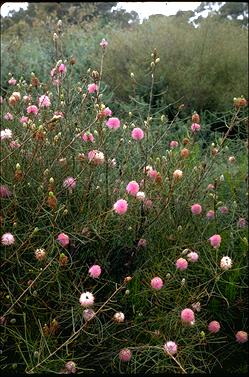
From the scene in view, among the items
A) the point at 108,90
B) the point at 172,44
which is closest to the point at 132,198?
the point at 108,90

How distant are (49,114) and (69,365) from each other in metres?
1.28

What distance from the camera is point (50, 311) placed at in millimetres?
2174

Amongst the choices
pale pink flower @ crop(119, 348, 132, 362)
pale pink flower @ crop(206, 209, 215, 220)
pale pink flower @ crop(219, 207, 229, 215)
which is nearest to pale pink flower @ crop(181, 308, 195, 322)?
pale pink flower @ crop(119, 348, 132, 362)

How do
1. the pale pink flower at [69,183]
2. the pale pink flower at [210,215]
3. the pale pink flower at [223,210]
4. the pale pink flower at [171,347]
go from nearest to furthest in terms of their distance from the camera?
1. the pale pink flower at [171,347]
2. the pale pink flower at [69,183]
3. the pale pink flower at [210,215]
4. the pale pink flower at [223,210]

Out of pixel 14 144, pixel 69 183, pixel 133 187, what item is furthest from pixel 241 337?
pixel 14 144

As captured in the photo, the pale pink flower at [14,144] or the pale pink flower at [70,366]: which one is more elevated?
the pale pink flower at [14,144]

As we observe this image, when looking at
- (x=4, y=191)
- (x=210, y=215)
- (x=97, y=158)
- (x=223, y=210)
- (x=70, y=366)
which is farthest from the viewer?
(x=223, y=210)

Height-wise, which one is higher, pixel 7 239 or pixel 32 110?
pixel 32 110

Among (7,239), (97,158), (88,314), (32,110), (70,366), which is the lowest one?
(70,366)

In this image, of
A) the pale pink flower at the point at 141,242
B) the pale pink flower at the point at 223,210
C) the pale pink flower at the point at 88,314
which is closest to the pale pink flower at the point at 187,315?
the pale pink flower at the point at 88,314

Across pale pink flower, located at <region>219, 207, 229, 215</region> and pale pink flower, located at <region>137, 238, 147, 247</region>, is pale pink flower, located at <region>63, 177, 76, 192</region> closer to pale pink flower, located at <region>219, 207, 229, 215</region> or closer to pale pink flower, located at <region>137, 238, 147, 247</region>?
pale pink flower, located at <region>137, 238, 147, 247</region>

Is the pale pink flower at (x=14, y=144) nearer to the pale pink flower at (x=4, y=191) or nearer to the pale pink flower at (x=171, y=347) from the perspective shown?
the pale pink flower at (x=4, y=191)

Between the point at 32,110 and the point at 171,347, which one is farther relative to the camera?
the point at 32,110

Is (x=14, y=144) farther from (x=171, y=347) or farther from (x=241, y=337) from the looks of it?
(x=241, y=337)
